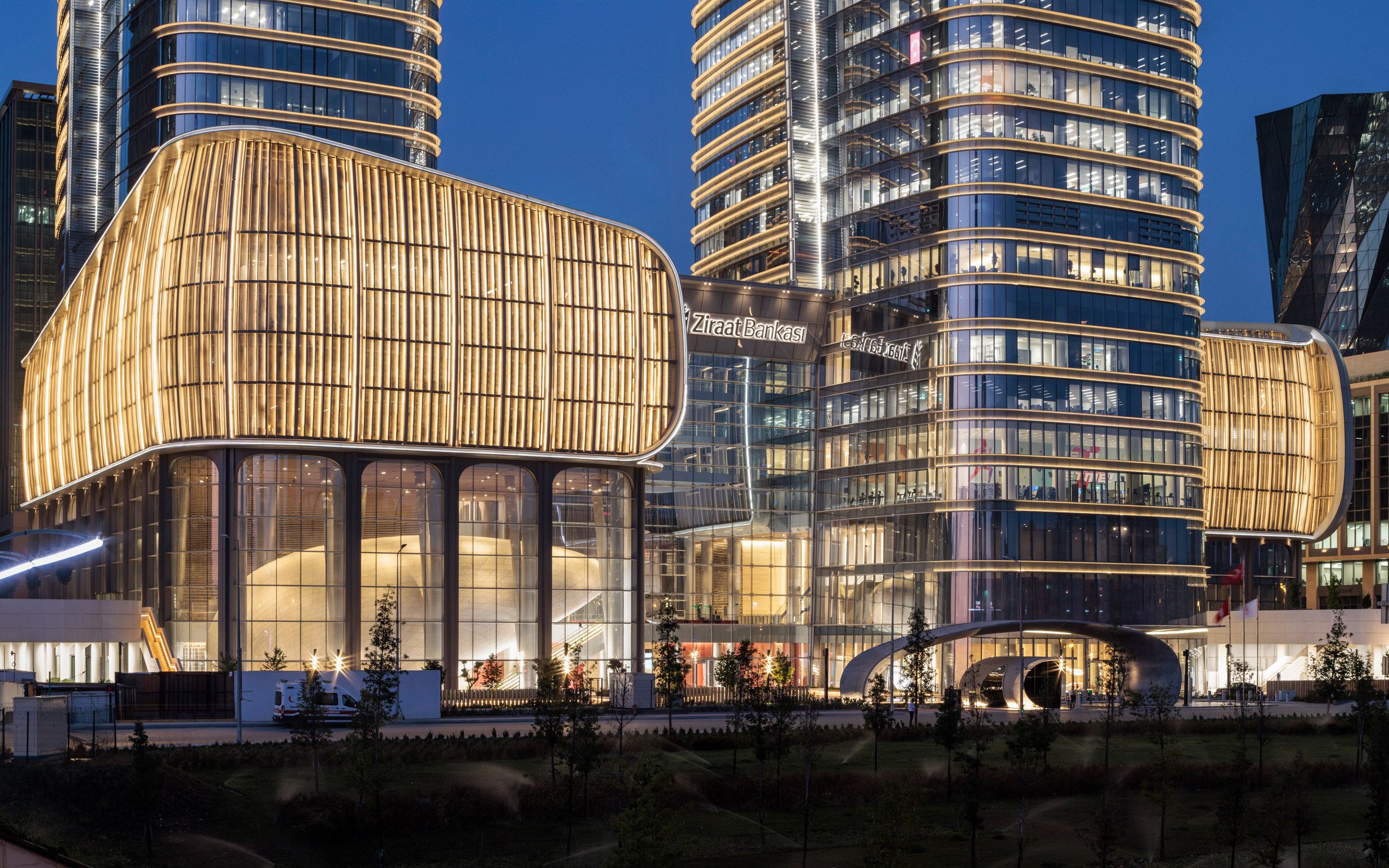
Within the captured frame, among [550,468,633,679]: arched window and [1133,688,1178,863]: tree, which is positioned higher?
[550,468,633,679]: arched window

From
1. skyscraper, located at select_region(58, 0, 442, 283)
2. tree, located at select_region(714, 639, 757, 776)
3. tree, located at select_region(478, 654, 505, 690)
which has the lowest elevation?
tree, located at select_region(478, 654, 505, 690)

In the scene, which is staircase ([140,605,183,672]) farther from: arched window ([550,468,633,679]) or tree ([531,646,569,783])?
tree ([531,646,569,783])

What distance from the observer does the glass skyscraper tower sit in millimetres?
124562

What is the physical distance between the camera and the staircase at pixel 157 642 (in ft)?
346

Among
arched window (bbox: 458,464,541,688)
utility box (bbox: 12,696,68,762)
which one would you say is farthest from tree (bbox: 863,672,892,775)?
arched window (bbox: 458,464,541,688)

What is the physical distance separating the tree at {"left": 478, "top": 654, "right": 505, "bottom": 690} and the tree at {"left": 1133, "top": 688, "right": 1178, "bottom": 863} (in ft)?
136

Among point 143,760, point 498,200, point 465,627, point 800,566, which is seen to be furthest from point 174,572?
point 143,760

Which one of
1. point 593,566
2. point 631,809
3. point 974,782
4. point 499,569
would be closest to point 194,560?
point 499,569

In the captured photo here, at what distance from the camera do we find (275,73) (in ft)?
452

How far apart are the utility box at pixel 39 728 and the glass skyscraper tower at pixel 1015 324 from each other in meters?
79.2

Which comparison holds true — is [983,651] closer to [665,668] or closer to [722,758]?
[665,668]

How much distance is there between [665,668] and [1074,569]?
43.6m

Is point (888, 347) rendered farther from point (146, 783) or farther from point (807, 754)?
point (146, 783)

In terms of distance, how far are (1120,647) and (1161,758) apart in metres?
49.3
